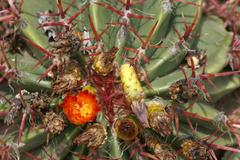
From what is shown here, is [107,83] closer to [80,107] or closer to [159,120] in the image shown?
[80,107]

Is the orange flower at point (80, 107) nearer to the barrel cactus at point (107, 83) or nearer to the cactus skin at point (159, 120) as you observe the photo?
the barrel cactus at point (107, 83)

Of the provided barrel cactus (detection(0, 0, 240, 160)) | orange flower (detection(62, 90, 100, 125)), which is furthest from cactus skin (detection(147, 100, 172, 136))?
orange flower (detection(62, 90, 100, 125))

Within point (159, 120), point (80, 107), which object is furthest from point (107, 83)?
point (159, 120)

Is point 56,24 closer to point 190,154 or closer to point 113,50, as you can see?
point 113,50

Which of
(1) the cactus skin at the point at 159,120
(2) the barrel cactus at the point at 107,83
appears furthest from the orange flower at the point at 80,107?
(1) the cactus skin at the point at 159,120

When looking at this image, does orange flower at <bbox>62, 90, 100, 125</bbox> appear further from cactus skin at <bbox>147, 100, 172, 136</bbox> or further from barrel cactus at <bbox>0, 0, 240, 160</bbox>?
cactus skin at <bbox>147, 100, 172, 136</bbox>

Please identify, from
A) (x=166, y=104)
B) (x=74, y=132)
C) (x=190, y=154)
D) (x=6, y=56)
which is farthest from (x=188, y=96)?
(x=6, y=56)

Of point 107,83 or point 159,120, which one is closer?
point 159,120
